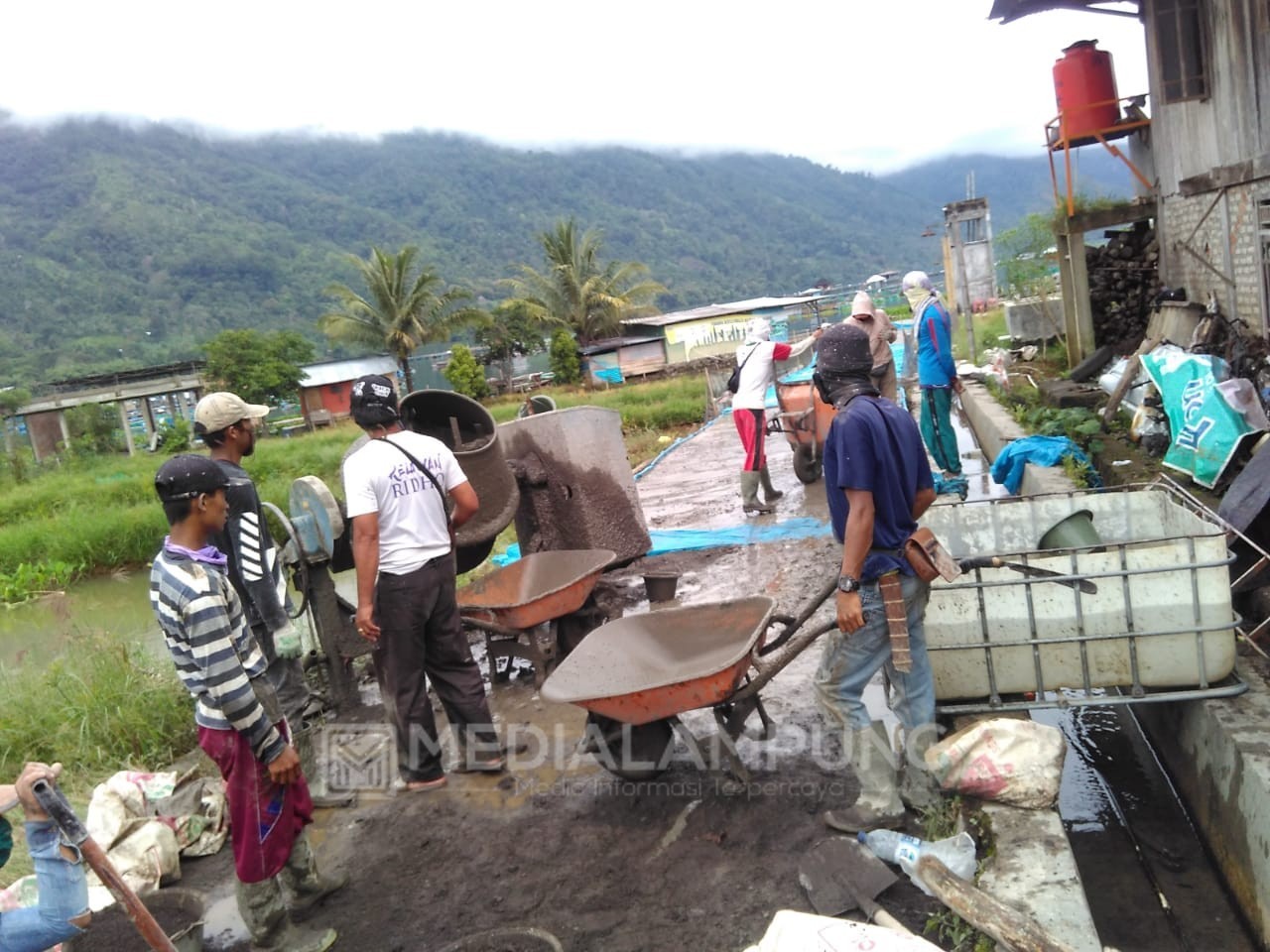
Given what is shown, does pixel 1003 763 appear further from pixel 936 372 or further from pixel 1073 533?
pixel 936 372

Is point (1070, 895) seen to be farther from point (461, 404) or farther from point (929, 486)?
point (461, 404)

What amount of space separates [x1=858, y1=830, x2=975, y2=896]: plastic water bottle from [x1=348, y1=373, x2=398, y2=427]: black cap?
8.46 ft

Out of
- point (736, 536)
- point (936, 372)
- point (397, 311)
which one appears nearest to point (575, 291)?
point (397, 311)

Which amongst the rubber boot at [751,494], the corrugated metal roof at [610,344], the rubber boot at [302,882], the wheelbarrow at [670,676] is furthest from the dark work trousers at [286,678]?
the corrugated metal roof at [610,344]

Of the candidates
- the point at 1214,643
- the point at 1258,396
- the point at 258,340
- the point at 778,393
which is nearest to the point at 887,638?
the point at 1214,643

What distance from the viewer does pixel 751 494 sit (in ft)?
27.9

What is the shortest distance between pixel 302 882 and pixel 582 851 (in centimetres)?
100

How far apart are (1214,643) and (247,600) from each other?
3.74 metres

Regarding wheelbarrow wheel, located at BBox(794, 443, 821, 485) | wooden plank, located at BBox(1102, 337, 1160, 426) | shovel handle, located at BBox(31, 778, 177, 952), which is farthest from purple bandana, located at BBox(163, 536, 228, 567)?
wooden plank, located at BBox(1102, 337, 1160, 426)

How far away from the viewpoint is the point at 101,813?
373cm

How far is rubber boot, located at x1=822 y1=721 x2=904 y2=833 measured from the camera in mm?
3230

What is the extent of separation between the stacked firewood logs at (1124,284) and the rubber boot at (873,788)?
36.7 feet

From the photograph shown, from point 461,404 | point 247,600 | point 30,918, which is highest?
point 461,404

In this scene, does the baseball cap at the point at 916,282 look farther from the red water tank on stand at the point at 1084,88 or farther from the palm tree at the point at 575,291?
the palm tree at the point at 575,291
